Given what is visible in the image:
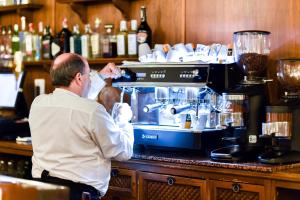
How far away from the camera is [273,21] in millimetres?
3229

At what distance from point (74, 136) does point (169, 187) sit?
0.62 metres

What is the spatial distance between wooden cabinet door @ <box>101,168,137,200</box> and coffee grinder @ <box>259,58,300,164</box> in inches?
28.9

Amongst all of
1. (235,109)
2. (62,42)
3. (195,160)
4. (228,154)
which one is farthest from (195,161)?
(62,42)

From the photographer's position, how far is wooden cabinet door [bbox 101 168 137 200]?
3057 millimetres

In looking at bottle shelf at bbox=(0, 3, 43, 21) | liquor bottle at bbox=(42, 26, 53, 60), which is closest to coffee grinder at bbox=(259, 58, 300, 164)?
liquor bottle at bbox=(42, 26, 53, 60)

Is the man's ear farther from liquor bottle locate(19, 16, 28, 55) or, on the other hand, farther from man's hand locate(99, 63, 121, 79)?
liquor bottle locate(19, 16, 28, 55)

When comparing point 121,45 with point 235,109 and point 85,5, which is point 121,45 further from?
point 235,109

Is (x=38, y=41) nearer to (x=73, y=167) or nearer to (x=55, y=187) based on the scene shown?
(x=73, y=167)

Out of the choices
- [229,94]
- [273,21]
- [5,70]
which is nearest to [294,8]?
[273,21]

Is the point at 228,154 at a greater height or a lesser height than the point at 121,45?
lesser

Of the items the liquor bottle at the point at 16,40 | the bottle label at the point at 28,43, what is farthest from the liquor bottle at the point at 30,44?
the liquor bottle at the point at 16,40

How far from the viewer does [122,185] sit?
3.12m

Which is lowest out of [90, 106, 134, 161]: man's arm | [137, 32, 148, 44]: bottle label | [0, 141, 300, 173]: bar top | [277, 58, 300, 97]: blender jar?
[0, 141, 300, 173]: bar top

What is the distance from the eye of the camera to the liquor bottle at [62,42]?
13.8 ft
